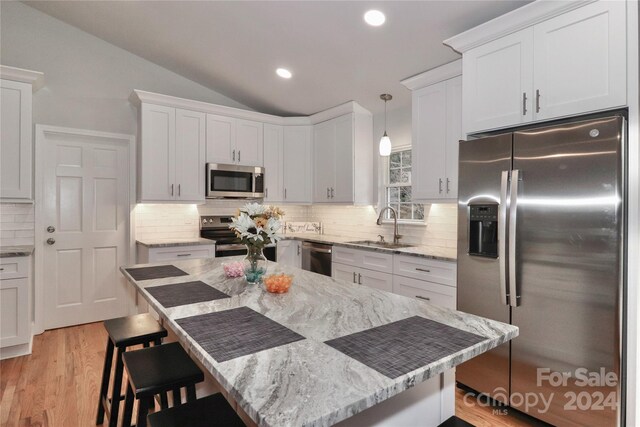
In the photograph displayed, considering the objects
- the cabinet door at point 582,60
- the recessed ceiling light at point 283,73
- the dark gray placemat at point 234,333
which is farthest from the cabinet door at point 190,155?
the cabinet door at point 582,60

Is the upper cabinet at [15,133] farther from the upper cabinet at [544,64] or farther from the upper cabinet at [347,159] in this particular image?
the upper cabinet at [544,64]

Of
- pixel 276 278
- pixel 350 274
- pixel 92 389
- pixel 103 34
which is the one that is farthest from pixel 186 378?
pixel 103 34

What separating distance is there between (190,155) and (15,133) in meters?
1.59

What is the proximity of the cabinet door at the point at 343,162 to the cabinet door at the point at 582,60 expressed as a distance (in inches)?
91.2

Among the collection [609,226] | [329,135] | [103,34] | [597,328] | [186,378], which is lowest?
[186,378]

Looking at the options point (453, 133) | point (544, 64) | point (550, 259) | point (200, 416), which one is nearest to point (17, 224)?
point (200, 416)

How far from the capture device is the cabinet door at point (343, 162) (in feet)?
14.2

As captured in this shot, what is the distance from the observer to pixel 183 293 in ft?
5.81

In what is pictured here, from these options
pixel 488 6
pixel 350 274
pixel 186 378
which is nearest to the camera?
pixel 186 378

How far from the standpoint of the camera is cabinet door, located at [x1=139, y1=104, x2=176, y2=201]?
3.99 meters

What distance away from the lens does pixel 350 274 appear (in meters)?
3.81

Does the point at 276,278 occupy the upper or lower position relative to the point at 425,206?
lower

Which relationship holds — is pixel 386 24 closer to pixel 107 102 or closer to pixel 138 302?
pixel 107 102

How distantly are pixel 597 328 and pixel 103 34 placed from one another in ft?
17.2
